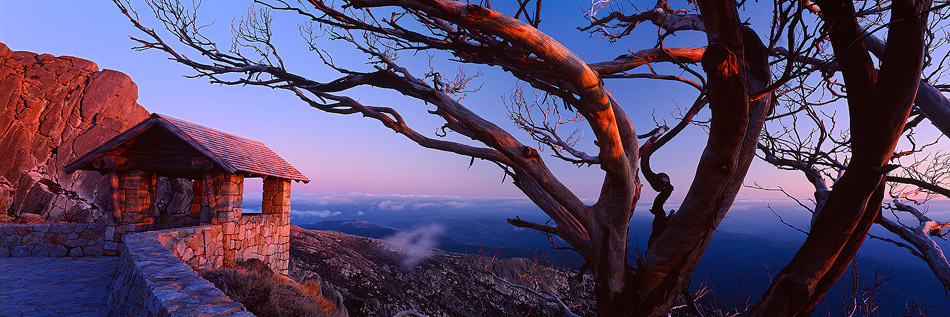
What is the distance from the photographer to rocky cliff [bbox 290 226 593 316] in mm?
22453

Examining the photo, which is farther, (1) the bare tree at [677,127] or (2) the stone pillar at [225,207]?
(2) the stone pillar at [225,207]

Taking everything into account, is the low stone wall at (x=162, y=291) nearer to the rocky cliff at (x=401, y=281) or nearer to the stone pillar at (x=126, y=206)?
the stone pillar at (x=126, y=206)

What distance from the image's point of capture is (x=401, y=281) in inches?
1072

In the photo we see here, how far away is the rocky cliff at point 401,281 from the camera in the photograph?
22.5 metres

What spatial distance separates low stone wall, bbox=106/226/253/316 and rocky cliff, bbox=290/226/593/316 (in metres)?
15.3

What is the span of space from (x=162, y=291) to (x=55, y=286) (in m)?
5.04

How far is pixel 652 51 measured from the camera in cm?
418

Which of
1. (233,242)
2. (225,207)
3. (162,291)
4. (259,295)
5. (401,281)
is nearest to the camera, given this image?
(162,291)

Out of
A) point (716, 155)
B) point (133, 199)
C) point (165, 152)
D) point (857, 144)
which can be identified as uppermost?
point (165, 152)

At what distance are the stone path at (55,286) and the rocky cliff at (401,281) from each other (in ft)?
37.8

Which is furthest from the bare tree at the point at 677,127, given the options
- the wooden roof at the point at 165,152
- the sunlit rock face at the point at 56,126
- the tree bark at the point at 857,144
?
the sunlit rock face at the point at 56,126

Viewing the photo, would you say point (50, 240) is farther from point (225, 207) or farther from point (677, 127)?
point (677, 127)

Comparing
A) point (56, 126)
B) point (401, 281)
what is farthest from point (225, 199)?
point (56, 126)

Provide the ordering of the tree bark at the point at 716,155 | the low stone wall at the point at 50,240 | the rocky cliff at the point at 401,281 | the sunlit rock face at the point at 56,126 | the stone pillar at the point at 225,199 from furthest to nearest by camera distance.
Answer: the sunlit rock face at the point at 56,126 < the rocky cliff at the point at 401,281 < the stone pillar at the point at 225,199 < the low stone wall at the point at 50,240 < the tree bark at the point at 716,155
